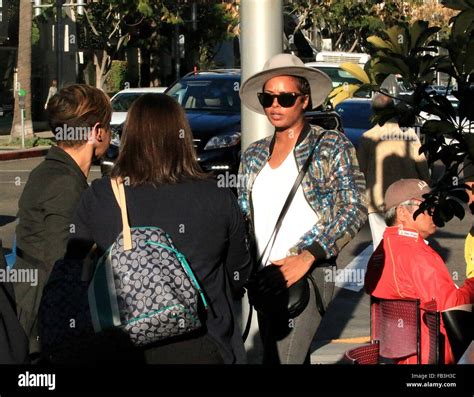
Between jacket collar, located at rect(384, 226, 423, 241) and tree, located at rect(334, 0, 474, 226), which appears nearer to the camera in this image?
tree, located at rect(334, 0, 474, 226)

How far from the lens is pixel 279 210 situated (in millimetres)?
4762

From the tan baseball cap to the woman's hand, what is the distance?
0.76 metres

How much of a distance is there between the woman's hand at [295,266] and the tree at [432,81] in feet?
2.49

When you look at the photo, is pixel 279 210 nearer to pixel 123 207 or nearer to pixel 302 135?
pixel 302 135

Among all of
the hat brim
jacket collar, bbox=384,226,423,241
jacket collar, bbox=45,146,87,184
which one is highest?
the hat brim

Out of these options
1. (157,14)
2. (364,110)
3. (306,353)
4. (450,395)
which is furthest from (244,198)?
(157,14)

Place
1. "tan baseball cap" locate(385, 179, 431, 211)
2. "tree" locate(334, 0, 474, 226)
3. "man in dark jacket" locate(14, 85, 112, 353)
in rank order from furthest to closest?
"tan baseball cap" locate(385, 179, 431, 211) → "man in dark jacket" locate(14, 85, 112, 353) → "tree" locate(334, 0, 474, 226)

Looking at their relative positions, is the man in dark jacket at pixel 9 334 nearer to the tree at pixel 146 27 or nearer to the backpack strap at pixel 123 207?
the backpack strap at pixel 123 207

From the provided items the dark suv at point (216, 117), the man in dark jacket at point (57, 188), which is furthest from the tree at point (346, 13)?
the man in dark jacket at point (57, 188)

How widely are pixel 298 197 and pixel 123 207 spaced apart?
1.28 metres

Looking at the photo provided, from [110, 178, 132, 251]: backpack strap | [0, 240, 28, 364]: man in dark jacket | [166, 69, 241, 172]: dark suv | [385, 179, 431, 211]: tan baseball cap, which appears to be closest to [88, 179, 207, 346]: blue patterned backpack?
[110, 178, 132, 251]: backpack strap

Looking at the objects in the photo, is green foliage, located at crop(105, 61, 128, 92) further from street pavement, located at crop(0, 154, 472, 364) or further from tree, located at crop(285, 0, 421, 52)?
street pavement, located at crop(0, 154, 472, 364)

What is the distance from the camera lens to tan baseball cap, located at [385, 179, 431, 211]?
201 inches

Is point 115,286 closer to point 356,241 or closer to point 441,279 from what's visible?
point 441,279
